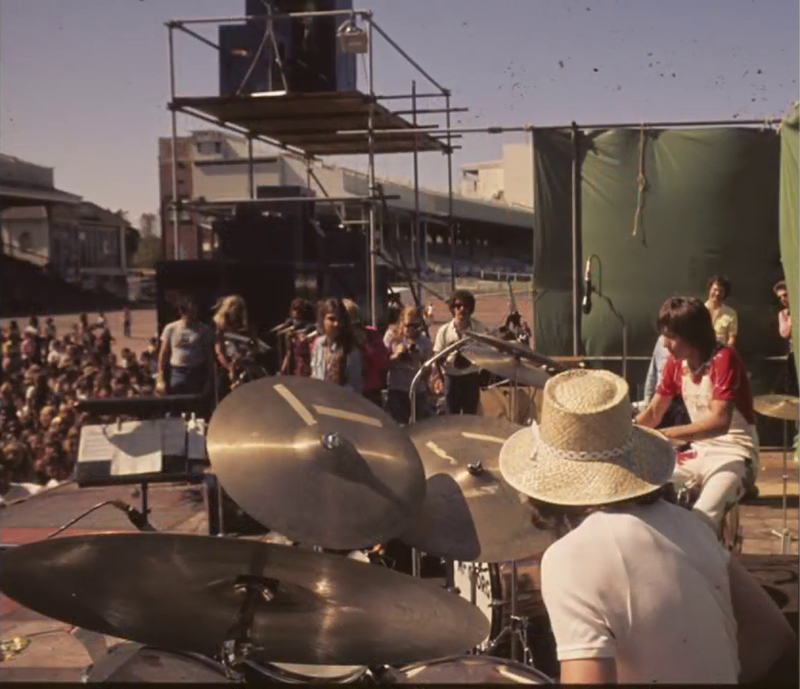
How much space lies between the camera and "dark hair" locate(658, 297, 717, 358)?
4191 mm

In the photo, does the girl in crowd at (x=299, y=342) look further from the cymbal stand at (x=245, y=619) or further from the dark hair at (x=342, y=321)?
the cymbal stand at (x=245, y=619)

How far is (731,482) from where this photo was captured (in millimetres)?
4242

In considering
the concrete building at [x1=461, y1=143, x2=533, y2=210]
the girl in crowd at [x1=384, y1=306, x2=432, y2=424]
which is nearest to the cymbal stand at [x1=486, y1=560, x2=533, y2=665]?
the girl in crowd at [x1=384, y1=306, x2=432, y2=424]

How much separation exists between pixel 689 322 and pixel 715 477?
25.2 inches

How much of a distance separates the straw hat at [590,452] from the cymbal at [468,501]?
0.94 meters

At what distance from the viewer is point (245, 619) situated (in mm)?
2312

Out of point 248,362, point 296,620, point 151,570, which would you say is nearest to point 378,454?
point 296,620

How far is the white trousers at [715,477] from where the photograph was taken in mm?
4164

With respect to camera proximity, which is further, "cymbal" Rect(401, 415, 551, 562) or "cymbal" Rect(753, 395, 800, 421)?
"cymbal" Rect(753, 395, 800, 421)

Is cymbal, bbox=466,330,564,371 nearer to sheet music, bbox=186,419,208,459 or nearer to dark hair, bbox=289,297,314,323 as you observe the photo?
sheet music, bbox=186,419,208,459

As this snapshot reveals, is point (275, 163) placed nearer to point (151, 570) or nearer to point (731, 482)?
point (731, 482)

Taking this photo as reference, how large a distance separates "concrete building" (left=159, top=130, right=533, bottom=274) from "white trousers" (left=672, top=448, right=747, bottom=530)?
535 cm

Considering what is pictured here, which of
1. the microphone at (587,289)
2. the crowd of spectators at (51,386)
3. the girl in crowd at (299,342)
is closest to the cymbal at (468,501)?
the crowd of spectators at (51,386)

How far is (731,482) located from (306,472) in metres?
1.96
